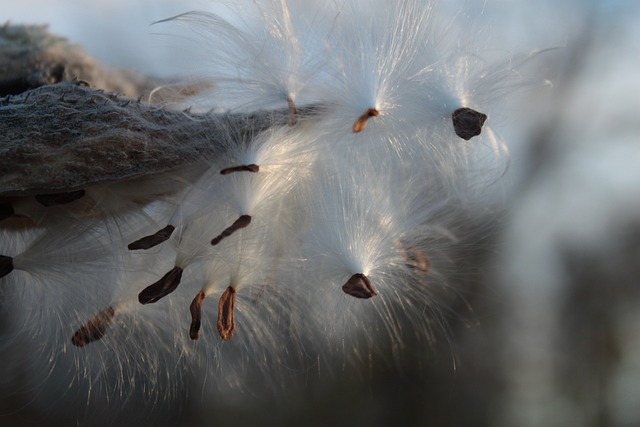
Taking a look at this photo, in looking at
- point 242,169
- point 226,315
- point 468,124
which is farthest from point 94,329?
point 468,124

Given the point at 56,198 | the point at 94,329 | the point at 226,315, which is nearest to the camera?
the point at 56,198

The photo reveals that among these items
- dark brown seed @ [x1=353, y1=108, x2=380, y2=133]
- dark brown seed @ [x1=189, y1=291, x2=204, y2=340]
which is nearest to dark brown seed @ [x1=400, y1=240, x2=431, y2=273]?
dark brown seed @ [x1=353, y1=108, x2=380, y2=133]

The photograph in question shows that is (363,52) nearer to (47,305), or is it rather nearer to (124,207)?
(124,207)

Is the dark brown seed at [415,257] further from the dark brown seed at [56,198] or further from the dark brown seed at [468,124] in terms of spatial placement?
the dark brown seed at [56,198]

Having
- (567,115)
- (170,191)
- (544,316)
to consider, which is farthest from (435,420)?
(170,191)

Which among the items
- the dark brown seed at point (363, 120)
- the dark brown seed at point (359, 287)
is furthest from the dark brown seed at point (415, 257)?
the dark brown seed at point (363, 120)

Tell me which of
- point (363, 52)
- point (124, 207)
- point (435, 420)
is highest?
point (363, 52)

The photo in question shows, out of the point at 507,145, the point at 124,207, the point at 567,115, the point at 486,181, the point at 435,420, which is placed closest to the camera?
the point at 124,207

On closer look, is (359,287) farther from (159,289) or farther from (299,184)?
(159,289)
